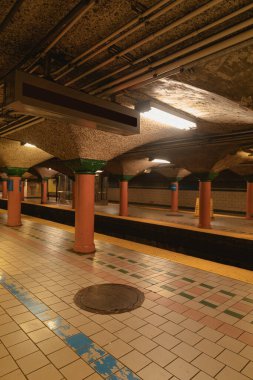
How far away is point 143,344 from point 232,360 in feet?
3.30

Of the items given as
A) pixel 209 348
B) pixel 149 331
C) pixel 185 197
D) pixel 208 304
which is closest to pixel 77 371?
pixel 149 331

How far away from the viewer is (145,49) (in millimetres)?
3379

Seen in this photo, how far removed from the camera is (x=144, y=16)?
104 inches

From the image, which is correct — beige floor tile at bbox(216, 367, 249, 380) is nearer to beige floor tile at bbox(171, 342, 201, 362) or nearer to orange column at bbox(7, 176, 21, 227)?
beige floor tile at bbox(171, 342, 201, 362)

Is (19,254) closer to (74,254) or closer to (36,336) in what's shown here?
(74,254)

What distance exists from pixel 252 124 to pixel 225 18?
5.03 m

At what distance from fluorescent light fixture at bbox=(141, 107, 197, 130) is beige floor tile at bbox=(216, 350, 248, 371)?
4092 mm

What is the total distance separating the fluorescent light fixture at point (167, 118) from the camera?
212 inches

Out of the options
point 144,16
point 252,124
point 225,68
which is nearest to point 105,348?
point 144,16

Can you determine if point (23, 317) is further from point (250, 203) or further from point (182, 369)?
Answer: point (250, 203)

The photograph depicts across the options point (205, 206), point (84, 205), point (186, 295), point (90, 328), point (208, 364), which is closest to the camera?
point (208, 364)

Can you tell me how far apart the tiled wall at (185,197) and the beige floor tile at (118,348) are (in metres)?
18.2

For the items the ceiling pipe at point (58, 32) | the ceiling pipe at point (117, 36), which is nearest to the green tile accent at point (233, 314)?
the ceiling pipe at point (117, 36)

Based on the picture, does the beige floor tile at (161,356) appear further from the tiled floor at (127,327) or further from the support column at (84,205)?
the support column at (84,205)
